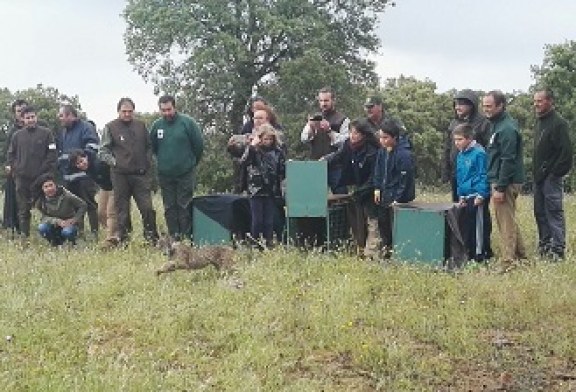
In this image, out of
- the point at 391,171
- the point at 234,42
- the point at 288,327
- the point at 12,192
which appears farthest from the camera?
the point at 234,42

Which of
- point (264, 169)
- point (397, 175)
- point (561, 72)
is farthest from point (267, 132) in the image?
point (561, 72)

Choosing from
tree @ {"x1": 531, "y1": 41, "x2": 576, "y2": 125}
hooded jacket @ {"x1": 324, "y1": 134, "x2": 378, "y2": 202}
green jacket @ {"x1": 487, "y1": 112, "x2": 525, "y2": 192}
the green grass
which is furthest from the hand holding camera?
tree @ {"x1": 531, "y1": 41, "x2": 576, "y2": 125}

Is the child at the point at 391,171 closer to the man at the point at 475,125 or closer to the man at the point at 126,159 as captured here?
the man at the point at 475,125

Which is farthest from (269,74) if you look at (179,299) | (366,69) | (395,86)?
(179,299)

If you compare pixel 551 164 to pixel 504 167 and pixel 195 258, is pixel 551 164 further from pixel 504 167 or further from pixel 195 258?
pixel 195 258

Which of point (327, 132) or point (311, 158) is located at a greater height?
point (327, 132)

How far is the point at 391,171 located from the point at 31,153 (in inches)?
180

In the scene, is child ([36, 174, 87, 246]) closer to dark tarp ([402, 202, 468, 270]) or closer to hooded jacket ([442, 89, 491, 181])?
dark tarp ([402, 202, 468, 270])

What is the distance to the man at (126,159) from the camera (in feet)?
31.1

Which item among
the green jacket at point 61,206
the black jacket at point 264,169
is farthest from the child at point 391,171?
the green jacket at point 61,206

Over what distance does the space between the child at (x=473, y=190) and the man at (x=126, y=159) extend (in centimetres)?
360

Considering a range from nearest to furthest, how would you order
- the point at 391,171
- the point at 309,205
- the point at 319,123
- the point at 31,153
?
the point at 391,171
the point at 309,205
the point at 319,123
the point at 31,153

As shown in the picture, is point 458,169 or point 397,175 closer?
point 397,175

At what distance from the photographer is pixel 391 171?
8414 mm
